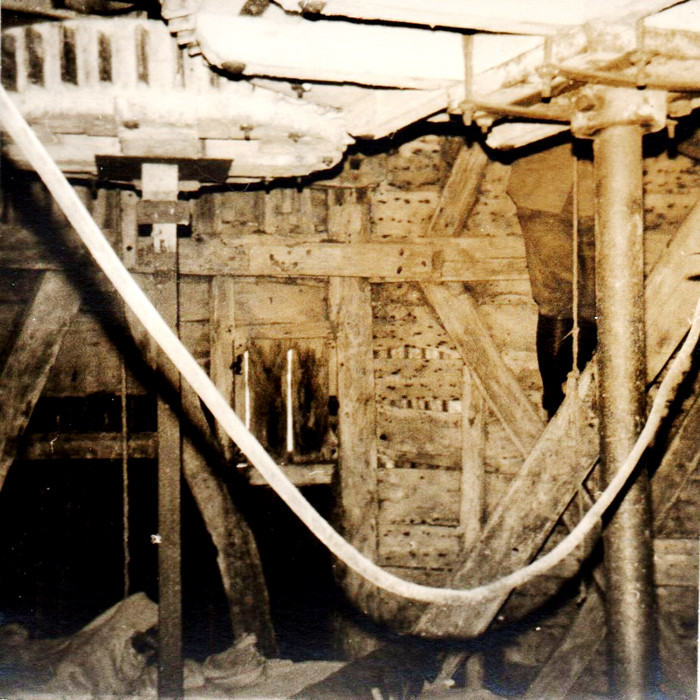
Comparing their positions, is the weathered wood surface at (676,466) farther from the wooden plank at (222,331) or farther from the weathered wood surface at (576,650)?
the wooden plank at (222,331)

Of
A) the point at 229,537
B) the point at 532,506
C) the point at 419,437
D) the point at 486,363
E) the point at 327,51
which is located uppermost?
the point at 327,51

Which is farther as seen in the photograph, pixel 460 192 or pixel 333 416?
pixel 333 416

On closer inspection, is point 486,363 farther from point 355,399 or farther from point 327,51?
point 327,51

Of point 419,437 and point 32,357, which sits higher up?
point 32,357

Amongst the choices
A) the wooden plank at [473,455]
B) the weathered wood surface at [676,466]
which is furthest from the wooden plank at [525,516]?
the weathered wood surface at [676,466]

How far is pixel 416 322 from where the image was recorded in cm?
477

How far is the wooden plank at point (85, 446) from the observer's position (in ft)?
14.7

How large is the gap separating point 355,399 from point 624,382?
2.43 m

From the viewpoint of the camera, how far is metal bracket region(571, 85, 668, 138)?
8.38 ft

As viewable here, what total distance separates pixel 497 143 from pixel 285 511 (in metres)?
3.20

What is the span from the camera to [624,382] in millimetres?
2668

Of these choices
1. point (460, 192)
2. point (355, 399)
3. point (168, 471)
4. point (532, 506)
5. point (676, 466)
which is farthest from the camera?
point (355, 399)

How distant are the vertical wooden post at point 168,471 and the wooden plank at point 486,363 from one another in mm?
2121

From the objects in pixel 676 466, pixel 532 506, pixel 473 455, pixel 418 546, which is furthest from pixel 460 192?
pixel 418 546
